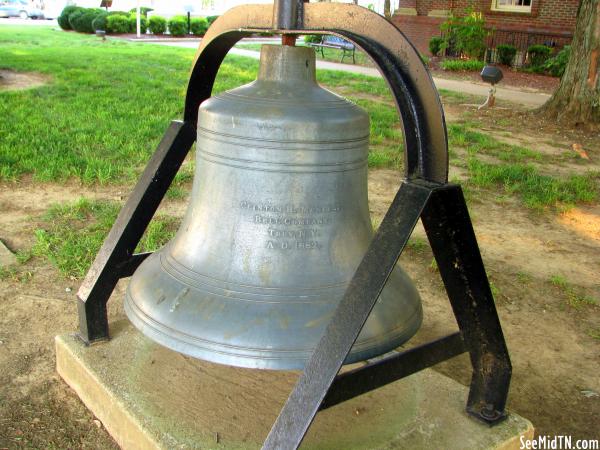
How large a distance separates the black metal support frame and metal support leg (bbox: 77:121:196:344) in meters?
0.39

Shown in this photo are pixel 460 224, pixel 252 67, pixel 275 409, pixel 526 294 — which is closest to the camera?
pixel 460 224

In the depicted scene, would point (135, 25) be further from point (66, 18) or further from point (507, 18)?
point (507, 18)

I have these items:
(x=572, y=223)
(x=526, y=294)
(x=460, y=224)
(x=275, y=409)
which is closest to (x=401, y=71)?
(x=460, y=224)

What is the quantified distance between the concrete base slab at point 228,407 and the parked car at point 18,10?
133 feet

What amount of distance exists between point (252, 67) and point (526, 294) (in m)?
10.3

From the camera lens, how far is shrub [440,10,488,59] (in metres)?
17.7

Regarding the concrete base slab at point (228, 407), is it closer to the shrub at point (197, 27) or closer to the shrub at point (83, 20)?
the shrub at point (83, 20)

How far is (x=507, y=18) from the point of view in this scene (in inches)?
736

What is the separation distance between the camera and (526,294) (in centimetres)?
403

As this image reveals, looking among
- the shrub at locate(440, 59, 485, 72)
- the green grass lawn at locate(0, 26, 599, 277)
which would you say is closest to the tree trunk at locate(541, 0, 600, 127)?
the green grass lawn at locate(0, 26, 599, 277)

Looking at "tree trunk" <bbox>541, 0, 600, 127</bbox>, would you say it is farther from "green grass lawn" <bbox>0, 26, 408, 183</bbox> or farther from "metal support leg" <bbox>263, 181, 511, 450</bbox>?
"metal support leg" <bbox>263, 181, 511, 450</bbox>

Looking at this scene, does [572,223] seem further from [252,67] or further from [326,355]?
[252,67]

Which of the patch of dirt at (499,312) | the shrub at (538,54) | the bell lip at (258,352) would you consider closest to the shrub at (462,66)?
the shrub at (538,54)

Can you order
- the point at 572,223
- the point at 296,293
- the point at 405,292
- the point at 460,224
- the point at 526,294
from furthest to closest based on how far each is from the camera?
the point at 572,223, the point at 526,294, the point at 405,292, the point at 296,293, the point at 460,224
